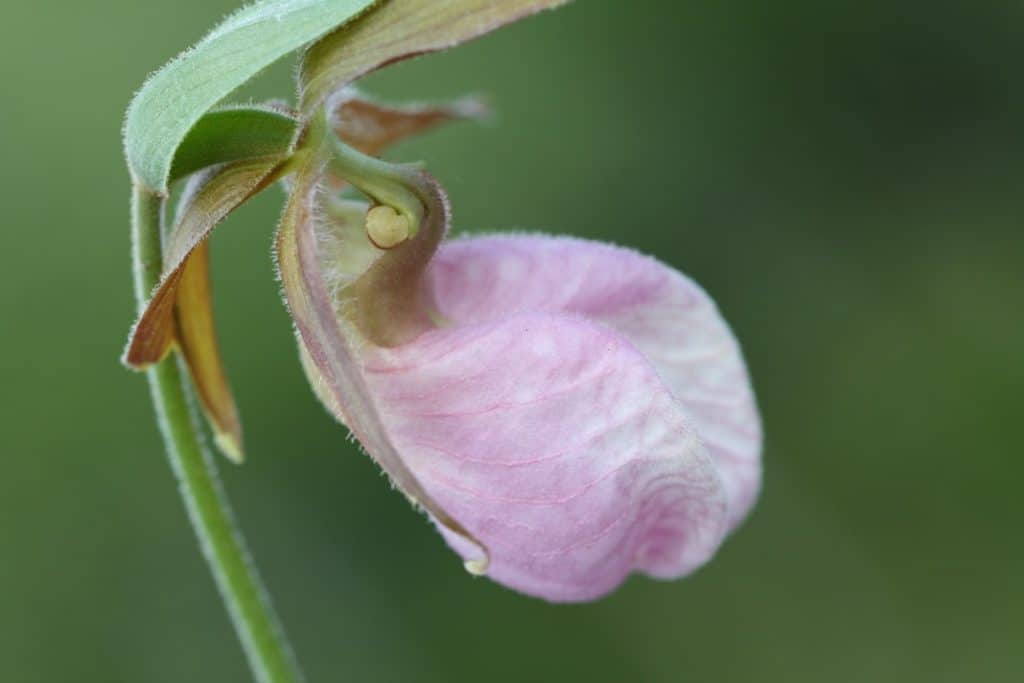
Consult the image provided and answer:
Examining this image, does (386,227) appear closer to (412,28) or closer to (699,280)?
(412,28)

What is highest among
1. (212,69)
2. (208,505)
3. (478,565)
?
(212,69)

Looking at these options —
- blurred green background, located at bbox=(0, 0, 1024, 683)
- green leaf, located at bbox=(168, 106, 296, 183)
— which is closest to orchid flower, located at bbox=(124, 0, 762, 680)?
green leaf, located at bbox=(168, 106, 296, 183)

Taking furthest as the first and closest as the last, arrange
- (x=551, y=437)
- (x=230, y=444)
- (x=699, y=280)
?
1. (x=699, y=280)
2. (x=230, y=444)
3. (x=551, y=437)

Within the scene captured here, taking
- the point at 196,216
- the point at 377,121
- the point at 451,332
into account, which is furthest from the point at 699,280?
the point at 196,216

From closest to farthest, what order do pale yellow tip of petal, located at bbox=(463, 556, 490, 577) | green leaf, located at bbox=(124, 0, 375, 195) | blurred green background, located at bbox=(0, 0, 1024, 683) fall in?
1. green leaf, located at bbox=(124, 0, 375, 195)
2. pale yellow tip of petal, located at bbox=(463, 556, 490, 577)
3. blurred green background, located at bbox=(0, 0, 1024, 683)

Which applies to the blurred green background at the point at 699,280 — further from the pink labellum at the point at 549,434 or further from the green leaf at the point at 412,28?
the green leaf at the point at 412,28

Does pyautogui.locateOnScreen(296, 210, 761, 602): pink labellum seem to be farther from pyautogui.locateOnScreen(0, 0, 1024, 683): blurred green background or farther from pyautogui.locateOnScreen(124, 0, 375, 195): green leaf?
pyautogui.locateOnScreen(0, 0, 1024, 683): blurred green background

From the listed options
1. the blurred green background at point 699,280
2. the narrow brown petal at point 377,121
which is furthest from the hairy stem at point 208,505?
the blurred green background at point 699,280

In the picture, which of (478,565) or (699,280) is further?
(699,280)
